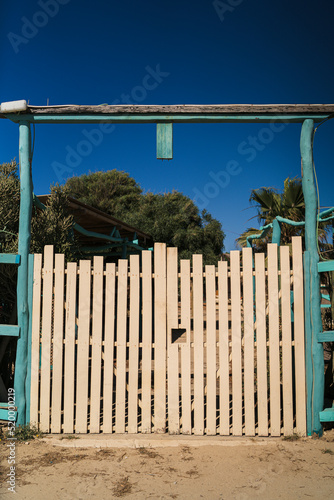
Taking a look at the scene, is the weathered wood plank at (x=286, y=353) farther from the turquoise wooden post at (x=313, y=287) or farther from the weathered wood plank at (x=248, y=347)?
the weathered wood plank at (x=248, y=347)

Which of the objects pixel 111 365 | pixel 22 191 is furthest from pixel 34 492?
pixel 22 191

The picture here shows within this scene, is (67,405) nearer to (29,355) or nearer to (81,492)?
(29,355)

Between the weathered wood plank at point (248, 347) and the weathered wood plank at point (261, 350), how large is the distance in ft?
0.22

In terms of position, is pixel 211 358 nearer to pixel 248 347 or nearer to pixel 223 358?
pixel 223 358

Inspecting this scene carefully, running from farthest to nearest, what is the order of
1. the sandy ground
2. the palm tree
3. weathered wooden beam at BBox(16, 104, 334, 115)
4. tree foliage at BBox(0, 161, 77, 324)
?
the palm tree → tree foliage at BBox(0, 161, 77, 324) → weathered wooden beam at BBox(16, 104, 334, 115) → the sandy ground

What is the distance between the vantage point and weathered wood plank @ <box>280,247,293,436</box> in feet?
12.9

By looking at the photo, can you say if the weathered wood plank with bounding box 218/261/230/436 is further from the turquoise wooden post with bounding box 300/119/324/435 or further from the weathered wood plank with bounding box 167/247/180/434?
the turquoise wooden post with bounding box 300/119/324/435

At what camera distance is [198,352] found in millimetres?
4035

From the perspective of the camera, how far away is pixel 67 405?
13.1 ft

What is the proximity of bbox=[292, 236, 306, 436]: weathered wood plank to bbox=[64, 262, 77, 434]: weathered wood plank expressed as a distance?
7.79 ft

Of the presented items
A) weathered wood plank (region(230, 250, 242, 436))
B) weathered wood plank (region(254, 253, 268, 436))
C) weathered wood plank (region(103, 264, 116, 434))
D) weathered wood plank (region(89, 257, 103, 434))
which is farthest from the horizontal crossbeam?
weathered wood plank (region(89, 257, 103, 434))

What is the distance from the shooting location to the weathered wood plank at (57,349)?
158 inches

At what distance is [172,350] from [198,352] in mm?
280

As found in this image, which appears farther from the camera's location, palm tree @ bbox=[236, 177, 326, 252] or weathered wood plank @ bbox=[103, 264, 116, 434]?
palm tree @ bbox=[236, 177, 326, 252]
